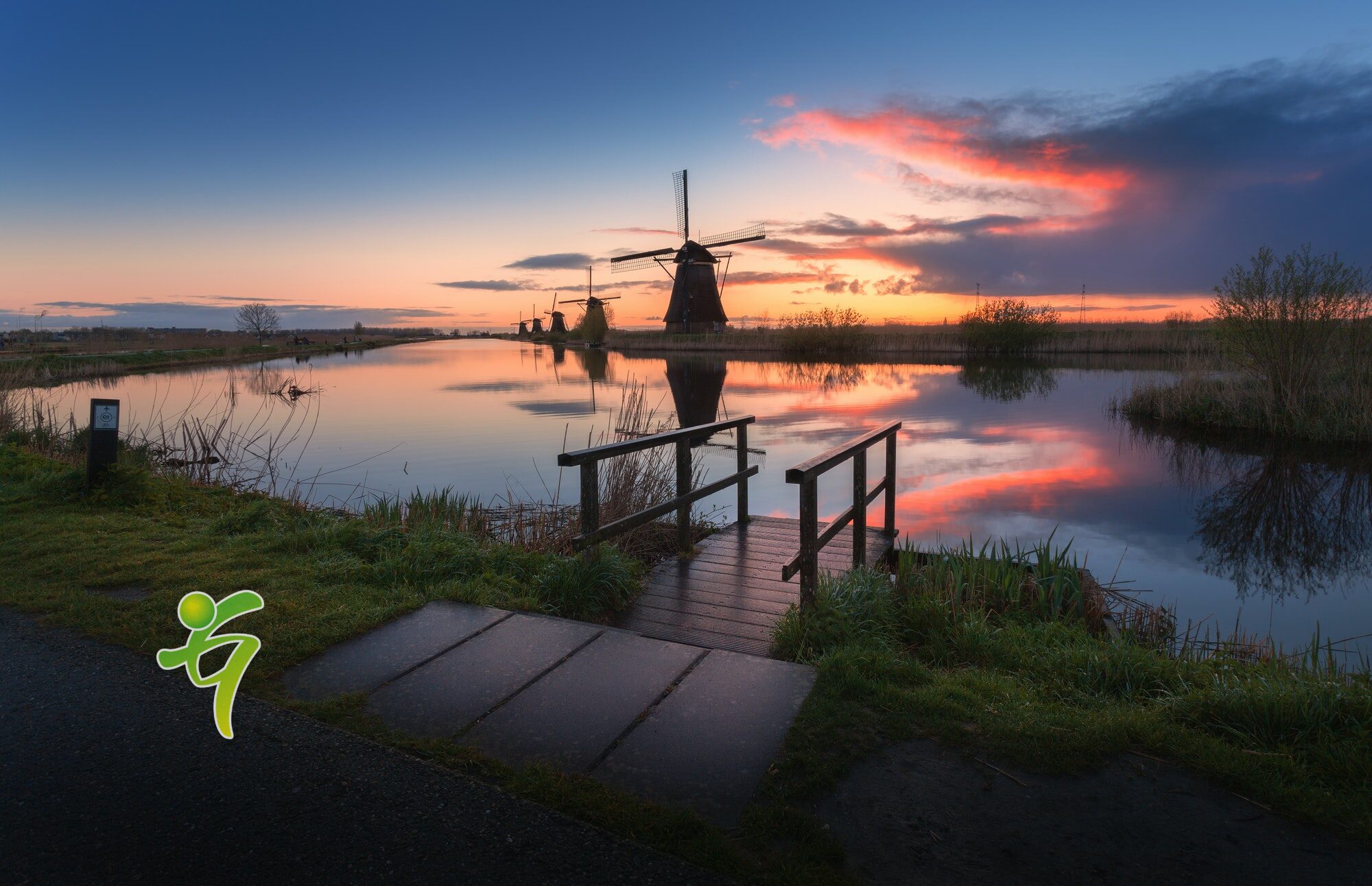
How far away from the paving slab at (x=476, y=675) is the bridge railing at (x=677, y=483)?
35.5 inches

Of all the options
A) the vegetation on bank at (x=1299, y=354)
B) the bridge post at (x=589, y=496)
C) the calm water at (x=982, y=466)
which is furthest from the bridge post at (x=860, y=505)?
the vegetation on bank at (x=1299, y=354)

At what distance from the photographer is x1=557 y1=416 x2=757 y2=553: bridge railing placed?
16.5ft

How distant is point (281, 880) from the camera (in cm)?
215

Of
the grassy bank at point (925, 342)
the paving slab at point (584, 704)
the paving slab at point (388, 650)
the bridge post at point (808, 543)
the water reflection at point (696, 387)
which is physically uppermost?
the grassy bank at point (925, 342)

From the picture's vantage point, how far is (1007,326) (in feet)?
137

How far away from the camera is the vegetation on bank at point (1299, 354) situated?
1464 centimetres

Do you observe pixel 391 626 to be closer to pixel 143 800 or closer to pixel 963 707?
pixel 143 800

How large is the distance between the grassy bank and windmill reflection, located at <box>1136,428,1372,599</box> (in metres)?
20.4

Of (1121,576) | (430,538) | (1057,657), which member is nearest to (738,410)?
(1121,576)

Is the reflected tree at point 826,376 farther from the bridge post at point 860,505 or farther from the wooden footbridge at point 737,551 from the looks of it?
the bridge post at point 860,505

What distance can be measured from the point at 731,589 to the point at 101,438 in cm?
662

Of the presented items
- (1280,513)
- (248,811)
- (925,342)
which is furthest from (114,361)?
(925,342)

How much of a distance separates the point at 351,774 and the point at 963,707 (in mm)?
2503

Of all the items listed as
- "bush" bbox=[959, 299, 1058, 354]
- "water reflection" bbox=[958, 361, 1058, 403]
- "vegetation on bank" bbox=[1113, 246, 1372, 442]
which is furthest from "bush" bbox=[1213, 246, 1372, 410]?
"bush" bbox=[959, 299, 1058, 354]
